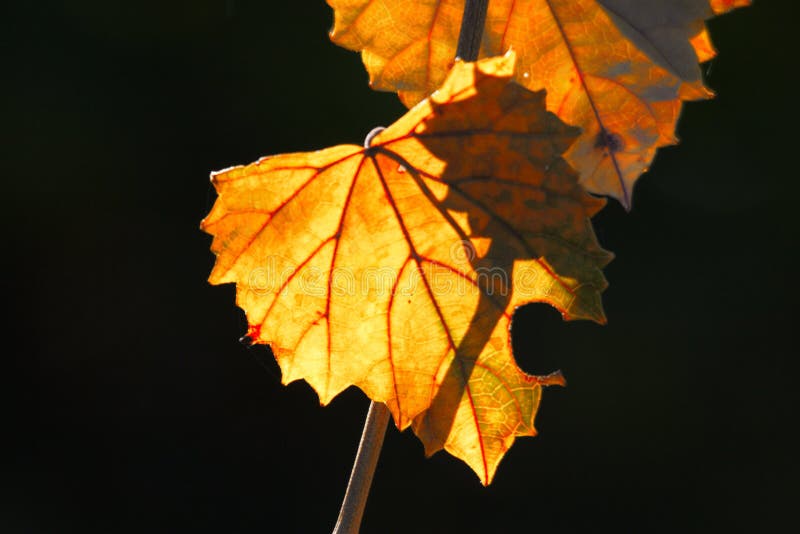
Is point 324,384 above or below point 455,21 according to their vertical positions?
below

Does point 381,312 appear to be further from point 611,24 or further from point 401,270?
point 611,24

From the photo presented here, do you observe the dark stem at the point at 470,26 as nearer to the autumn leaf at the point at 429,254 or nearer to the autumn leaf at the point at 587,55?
the autumn leaf at the point at 429,254

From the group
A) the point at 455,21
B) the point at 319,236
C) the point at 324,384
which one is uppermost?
the point at 455,21

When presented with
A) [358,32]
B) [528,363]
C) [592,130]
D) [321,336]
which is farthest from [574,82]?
[528,363]

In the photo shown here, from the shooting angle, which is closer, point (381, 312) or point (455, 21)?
point (381, 312)

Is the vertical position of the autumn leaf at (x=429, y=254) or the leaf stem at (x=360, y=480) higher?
the autumn leaf at (x=429, y=254)

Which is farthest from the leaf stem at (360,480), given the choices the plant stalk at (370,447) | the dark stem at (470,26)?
the dark stem at (470,26)
